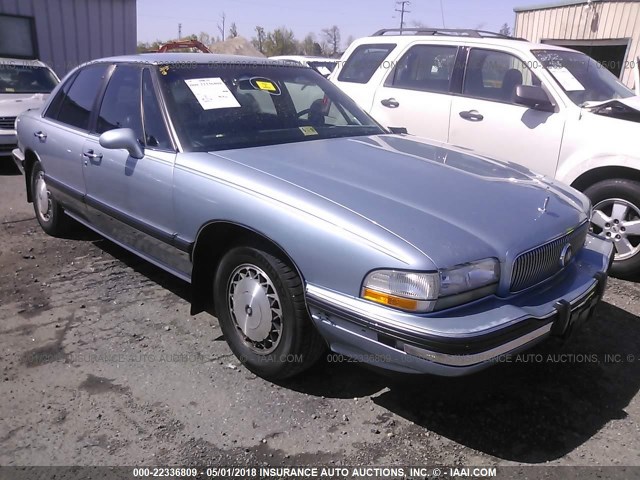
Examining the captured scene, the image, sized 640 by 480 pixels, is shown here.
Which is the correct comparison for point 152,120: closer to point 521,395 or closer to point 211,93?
point 211,93

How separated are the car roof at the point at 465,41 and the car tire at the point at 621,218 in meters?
1.61

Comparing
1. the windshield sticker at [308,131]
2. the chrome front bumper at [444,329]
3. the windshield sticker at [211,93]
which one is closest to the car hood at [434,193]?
the windshield sticker at [308,131]

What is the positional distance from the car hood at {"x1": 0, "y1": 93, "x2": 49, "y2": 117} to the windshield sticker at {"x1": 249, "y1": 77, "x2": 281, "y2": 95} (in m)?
5.81

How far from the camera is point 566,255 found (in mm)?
2883

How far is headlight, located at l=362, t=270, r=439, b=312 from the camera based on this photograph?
7.38 feet

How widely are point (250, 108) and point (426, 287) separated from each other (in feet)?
6.02

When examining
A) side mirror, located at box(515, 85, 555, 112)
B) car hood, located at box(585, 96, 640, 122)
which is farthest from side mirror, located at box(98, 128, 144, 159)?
car hood, located at box(585, 96, 640, 122)

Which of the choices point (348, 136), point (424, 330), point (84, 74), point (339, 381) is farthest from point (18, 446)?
point (84, 74)

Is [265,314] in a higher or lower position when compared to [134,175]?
lower

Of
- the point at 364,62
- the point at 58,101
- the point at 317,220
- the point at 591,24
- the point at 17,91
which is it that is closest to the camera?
the point at 317,220

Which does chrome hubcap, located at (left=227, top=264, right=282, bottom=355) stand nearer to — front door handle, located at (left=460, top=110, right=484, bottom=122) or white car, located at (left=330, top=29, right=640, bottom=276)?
white car, located at (left=330, top=29, right=640, bottom=276)

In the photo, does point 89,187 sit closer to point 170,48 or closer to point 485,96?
point 485,96

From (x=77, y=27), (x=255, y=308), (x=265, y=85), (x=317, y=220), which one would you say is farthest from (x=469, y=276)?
(x=77, y=27)

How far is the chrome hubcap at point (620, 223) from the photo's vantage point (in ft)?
14.4
